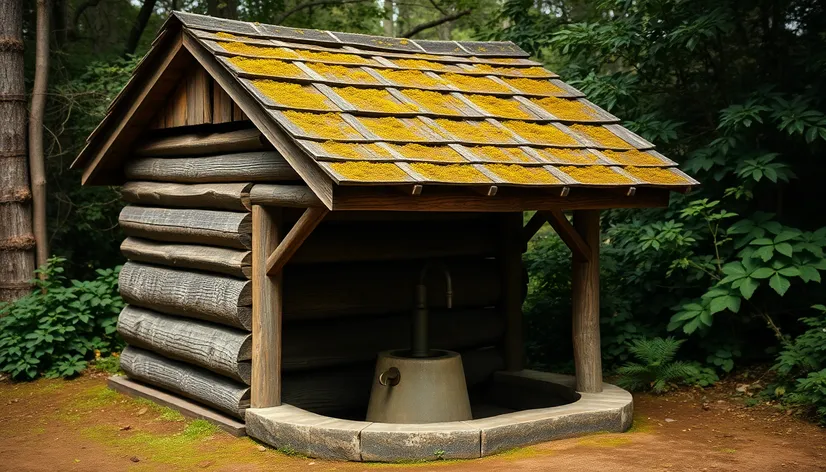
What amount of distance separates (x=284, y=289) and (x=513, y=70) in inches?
124

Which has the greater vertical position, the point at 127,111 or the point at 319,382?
the point at 127,111

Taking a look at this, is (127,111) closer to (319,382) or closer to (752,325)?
(319,382)

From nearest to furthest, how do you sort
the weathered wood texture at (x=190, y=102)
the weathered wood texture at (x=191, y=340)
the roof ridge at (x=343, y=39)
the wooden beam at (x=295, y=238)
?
the wooden beam at (x=295, y=238) < the weathered wood texture at (x=191, y=340) < the roof ridge at (x=343, y=39) < the weathered wood texture at (x=190, y=102)

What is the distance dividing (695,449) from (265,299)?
3.36 m

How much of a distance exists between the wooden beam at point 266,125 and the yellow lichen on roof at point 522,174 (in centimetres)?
126

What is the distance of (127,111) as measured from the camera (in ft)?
28.4

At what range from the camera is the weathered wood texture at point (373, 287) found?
7.57 metres

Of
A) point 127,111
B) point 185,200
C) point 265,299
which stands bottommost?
point 265,299

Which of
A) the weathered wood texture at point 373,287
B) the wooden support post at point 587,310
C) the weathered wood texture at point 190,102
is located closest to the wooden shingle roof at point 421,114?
the weathered wood texture at point 190,102

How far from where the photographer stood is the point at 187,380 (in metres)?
8.02

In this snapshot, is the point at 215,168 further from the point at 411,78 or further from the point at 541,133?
the point at 541,133

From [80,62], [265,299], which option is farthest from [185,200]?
[80,62]

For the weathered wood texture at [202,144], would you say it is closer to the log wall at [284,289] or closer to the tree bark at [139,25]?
the log wall at [284,289]

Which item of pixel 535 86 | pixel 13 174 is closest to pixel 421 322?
pixel 535 86
